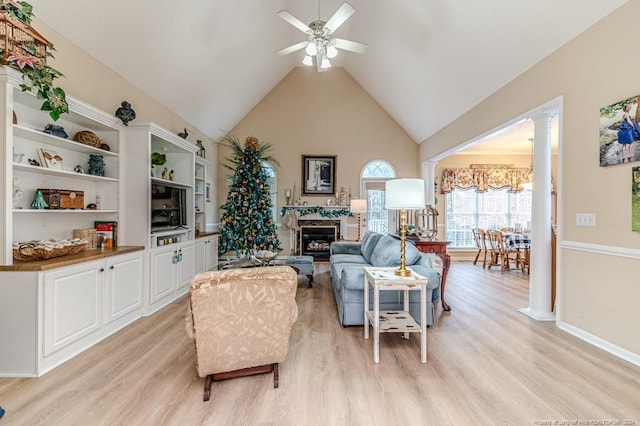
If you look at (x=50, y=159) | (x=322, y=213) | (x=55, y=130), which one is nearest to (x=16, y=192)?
(x=50, y=159)

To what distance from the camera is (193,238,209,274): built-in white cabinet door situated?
4832 millimetres

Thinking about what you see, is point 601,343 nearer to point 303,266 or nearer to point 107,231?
point 303,266

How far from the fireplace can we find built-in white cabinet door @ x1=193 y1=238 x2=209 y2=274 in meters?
2.60

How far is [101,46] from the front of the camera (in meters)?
3.25

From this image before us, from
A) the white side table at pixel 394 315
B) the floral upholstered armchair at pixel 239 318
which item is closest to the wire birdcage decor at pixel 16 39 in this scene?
the floral upholstered armchair at pixel 239 318

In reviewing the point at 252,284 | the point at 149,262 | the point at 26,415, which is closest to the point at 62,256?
the point at 149,262

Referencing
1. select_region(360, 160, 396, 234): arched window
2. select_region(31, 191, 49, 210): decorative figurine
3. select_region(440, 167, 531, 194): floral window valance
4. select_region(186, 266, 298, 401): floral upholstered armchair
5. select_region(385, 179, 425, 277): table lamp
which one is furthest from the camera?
select_region(440, 167, 531, 194): floral window valance

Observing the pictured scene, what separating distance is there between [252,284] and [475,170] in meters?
7.47

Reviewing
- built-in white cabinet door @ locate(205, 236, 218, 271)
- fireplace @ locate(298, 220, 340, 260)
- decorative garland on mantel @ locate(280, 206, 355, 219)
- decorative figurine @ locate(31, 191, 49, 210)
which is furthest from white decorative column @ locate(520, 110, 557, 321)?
decorative figurine @ locate(31, 191, 49, 210)

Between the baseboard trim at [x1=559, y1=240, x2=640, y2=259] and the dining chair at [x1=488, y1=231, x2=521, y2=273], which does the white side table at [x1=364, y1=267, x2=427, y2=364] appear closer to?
the baseboard trim at [x1=559, y1=240, x2=640, y2=259]

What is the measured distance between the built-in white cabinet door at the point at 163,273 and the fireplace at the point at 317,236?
11.7 ft

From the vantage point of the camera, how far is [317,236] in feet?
24.2

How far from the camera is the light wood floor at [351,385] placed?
1790mm

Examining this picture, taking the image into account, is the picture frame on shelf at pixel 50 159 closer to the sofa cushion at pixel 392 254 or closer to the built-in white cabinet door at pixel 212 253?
the built-in white cabinet door at pixel 212 253
